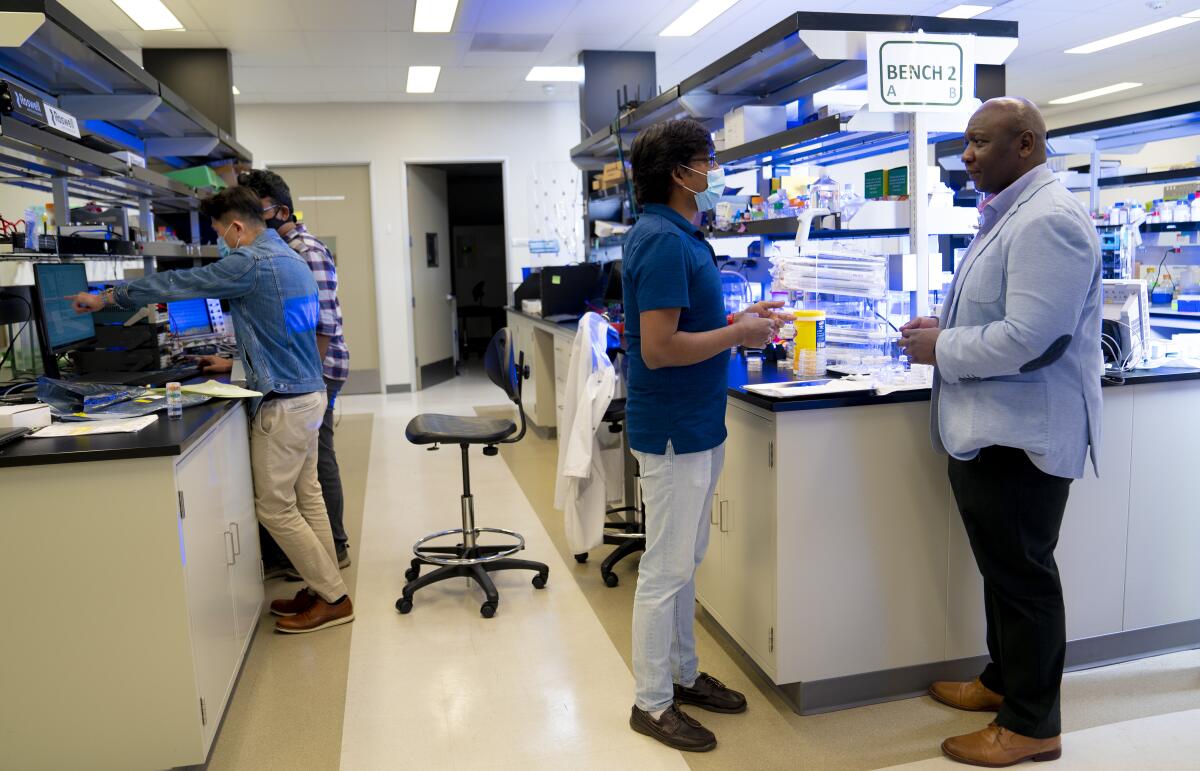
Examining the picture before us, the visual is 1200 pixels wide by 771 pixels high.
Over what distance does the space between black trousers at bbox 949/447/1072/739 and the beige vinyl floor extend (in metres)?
0.18

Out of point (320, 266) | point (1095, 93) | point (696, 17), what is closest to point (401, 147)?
point (696, 17)

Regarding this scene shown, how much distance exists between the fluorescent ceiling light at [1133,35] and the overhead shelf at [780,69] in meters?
4.58

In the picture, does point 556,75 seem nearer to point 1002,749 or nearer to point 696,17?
point 696,17

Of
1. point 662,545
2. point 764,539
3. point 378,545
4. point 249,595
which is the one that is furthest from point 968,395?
point 378,545

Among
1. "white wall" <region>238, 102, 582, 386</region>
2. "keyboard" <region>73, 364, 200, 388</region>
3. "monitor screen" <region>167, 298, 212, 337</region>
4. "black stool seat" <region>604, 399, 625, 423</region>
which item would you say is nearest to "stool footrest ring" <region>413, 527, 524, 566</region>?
"black stool seat" <region>604, 399, 625, 423</region>

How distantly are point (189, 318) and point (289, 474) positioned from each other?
1620 millimetres

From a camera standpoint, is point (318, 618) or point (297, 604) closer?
point (318, 618)

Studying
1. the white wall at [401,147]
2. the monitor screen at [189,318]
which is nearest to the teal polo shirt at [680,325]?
the monitor screen at [189,318]

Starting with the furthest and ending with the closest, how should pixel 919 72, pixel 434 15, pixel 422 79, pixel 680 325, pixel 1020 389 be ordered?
pixel 422 79
pixel 434 15
pixel 919 72
pixel 680 325
pixel 1020 389

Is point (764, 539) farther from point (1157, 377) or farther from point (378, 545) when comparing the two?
point (378, 545)

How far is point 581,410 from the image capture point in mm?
3166

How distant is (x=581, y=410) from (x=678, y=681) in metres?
1.04

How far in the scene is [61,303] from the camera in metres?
3.22

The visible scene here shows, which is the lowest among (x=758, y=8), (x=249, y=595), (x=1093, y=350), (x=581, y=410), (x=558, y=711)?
(x=558, y=711)
